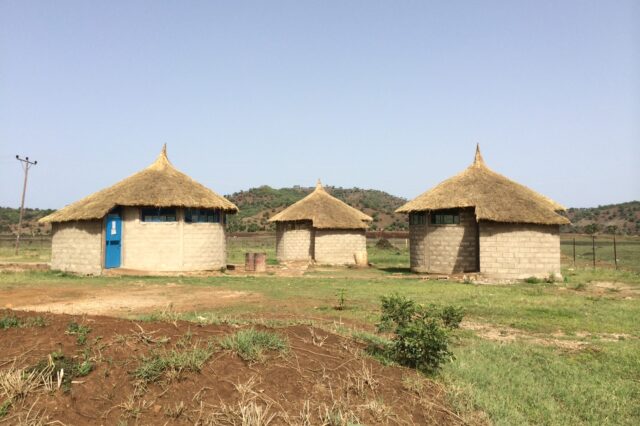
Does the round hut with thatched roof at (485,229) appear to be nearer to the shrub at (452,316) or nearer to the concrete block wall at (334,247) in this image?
the concrete block wall at (334,247)

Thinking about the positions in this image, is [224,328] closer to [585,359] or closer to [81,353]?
[81,353]

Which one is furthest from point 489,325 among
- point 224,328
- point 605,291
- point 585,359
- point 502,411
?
point 605,291

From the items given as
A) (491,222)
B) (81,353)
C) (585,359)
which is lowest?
(585,359)

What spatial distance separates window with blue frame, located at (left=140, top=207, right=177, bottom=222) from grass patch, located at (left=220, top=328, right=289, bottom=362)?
18.7 metres

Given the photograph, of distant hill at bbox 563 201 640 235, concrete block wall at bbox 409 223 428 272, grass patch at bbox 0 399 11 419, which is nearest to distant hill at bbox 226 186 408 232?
distant hill at bbox 563 201 640 235

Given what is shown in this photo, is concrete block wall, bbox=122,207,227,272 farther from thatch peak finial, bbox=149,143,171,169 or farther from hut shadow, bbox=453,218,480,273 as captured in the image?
hut shadow, bbox=453,218,480,273

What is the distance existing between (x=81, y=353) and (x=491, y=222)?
19.2 m

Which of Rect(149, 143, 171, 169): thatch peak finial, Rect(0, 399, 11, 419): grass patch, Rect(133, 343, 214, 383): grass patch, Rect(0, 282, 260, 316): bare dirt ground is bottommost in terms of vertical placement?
Rect(0, 282, 260, 316): bare dirt ground

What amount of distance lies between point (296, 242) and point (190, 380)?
2740cm

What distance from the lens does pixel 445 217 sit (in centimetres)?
2353

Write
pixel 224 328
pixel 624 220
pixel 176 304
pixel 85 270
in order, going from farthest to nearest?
1. pixel 624 220
2. pixel 85 270
3. pixel 176 304
4. pixel 224 328

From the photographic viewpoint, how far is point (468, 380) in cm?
658

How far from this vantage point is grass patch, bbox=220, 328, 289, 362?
5695 mm

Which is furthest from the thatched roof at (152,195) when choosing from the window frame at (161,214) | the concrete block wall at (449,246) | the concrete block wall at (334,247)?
the concrete block wall at (449,246)
